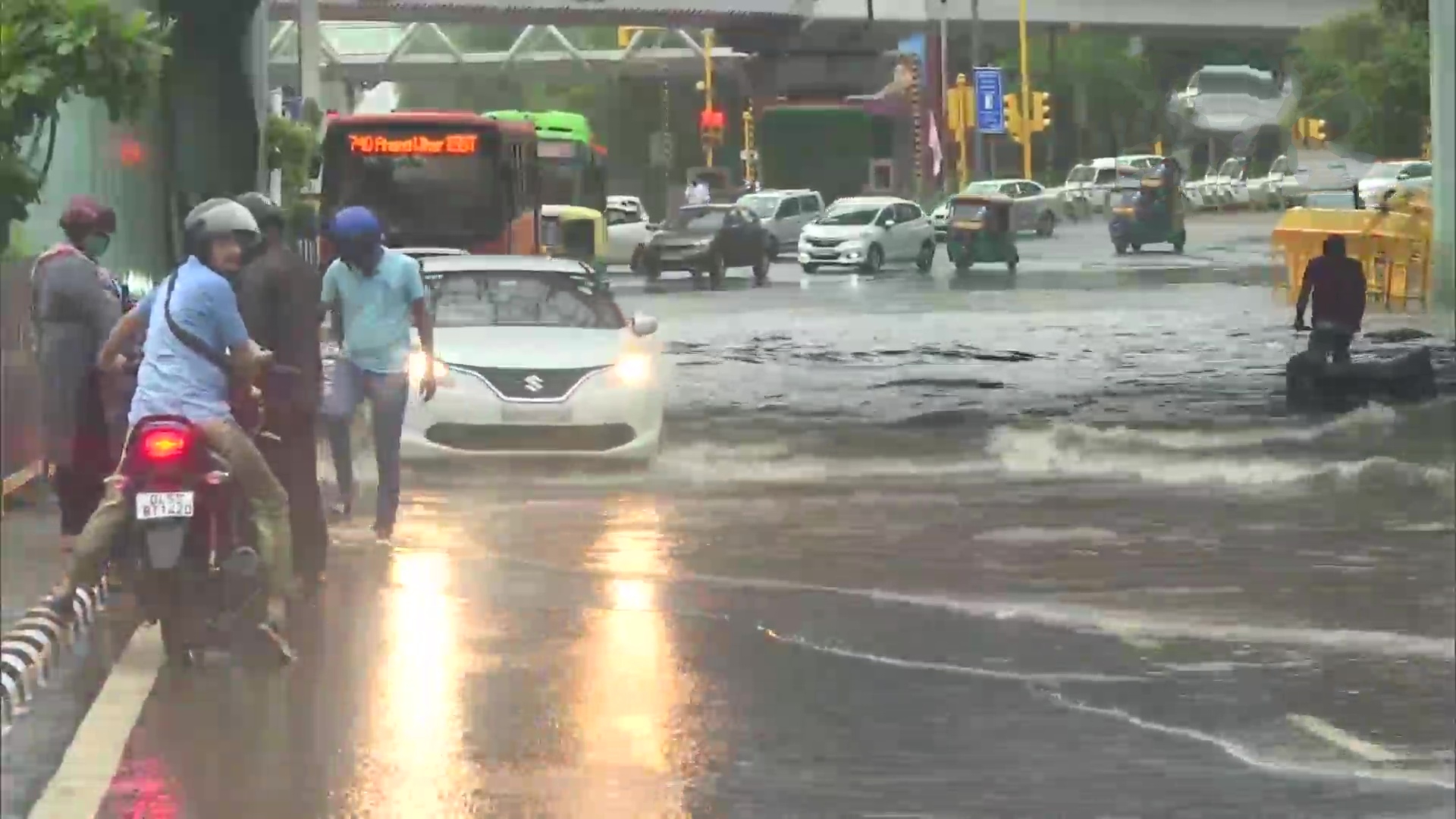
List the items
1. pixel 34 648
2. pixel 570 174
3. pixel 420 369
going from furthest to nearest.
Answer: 1. pixel 570 174
2. pixel 420 369
3. pixel 34 648

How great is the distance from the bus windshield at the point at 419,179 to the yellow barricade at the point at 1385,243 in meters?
11.2

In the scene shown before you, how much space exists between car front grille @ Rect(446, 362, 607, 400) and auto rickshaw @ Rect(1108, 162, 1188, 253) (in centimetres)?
4418

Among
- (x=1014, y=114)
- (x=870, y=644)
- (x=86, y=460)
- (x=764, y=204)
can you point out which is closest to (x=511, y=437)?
(x=86, y=460)

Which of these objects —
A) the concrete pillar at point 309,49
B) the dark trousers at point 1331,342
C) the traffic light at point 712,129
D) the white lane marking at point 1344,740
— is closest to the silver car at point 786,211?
the concrete pillar at point 309,49

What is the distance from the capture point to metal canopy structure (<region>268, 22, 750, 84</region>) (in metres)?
116

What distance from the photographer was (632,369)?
18109 millimetres

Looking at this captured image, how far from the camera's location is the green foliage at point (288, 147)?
1726 inches

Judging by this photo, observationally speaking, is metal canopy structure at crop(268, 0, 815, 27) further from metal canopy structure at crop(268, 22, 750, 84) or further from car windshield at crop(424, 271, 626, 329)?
car windshield at crop(424, 271, 626, 329)

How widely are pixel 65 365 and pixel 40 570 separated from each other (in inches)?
39.3

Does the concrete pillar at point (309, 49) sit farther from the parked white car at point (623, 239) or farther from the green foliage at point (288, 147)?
the parked white car at point (623, 239)

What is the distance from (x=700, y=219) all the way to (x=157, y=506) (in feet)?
147

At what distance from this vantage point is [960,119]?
91.7 metres

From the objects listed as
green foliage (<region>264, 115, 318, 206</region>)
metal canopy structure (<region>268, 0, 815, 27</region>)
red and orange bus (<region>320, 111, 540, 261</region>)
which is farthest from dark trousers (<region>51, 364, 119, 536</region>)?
metal canopy structure (<region>268, 0, 815, 27</region>)

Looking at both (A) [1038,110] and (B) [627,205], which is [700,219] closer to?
(B) [627,205]
